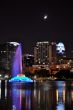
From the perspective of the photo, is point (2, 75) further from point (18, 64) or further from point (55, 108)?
point (55, 108)

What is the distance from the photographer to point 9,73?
156625 millimetres

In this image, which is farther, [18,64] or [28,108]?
[18,64]

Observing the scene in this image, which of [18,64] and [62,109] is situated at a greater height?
[18,64]

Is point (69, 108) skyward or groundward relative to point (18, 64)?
groundward

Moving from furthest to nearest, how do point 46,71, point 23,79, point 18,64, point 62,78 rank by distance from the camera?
point 46,71 < point 62,78 < point 18,64 < point 23,79

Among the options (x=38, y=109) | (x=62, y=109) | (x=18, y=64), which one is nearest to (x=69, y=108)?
(x=62, y=109)

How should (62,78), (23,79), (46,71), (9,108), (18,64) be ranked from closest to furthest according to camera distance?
(9,108), (23,79), (18,64), (62,78), (46,71)

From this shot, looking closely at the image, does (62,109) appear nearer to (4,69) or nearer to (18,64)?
(18,64)

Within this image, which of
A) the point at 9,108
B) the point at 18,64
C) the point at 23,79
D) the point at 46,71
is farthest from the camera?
the point at 46,71

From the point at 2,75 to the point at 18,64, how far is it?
2938 cm

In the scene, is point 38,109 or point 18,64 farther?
point 18,64

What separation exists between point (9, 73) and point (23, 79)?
4401 centimetres

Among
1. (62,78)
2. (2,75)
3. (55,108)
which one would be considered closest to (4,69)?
(2,75)

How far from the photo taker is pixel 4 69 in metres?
160
